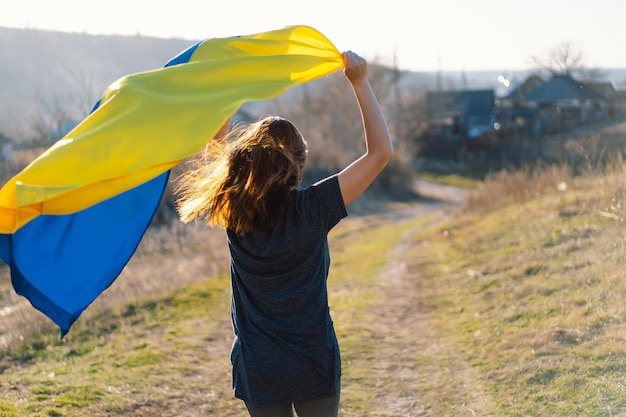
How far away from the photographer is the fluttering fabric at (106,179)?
317cm

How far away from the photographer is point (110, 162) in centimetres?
331

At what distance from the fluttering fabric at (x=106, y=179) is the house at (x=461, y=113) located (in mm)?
54141

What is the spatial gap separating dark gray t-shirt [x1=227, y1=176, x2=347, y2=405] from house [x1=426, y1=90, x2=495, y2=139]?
180 feet

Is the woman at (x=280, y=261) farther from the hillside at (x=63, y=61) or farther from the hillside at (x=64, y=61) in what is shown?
the hillside at (x=63, y=61)

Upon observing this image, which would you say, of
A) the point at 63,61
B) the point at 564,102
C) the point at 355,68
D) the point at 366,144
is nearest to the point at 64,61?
the point at 63,61

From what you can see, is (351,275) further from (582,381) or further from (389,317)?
(582,381)

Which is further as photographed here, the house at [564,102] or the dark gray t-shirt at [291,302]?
the house at [564,102]

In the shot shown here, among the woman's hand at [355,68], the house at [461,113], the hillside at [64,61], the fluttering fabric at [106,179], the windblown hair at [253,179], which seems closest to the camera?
the windblown hair at [253,179]

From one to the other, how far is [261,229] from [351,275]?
11251 mm

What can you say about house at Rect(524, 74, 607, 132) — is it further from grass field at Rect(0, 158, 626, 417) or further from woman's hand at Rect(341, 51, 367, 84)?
woman's hand at Rect(341, 51, 367, 84)

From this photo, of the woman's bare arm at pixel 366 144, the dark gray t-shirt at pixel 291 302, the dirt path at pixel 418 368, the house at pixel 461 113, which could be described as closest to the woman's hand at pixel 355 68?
the woman's bare arm at pixel 366 144

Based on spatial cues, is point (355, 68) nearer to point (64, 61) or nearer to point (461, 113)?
point (64, 61)

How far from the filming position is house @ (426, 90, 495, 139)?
57656 mm

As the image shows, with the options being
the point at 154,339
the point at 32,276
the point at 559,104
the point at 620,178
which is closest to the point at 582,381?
the point at 32,276
